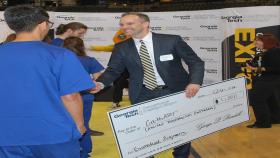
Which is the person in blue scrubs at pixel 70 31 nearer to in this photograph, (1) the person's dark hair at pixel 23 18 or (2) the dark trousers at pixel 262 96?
(2) the dark trousers at pixel 262 96

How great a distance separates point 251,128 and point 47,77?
17.0ft

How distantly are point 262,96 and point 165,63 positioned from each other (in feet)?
10.7

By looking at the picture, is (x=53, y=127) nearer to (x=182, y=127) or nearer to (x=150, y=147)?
(x=150, y=147)

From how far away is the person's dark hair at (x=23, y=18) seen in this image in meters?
2.49

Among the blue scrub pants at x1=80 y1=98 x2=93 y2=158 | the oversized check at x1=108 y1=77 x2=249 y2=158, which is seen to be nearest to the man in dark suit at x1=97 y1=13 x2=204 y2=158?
the oversized check at x1=108 y1=77 x2=249 y2=158

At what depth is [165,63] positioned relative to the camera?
4254mm

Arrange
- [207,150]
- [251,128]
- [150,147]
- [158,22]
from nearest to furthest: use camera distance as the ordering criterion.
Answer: [150,147], [207,150], [251,128], [158,22]

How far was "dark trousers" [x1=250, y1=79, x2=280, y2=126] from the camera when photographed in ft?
23.1

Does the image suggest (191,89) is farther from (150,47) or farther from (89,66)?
(89,66)

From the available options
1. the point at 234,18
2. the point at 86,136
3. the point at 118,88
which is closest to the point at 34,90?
the point at 86,136

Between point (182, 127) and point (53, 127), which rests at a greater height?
point (53, 127)

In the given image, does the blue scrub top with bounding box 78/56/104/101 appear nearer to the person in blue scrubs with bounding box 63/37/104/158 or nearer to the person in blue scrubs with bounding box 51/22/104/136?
the person in blue scrubs with bounding box 63/37/104/158

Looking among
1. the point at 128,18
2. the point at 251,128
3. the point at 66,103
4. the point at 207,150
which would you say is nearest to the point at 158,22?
the point at 251,128

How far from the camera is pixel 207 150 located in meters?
5.74
